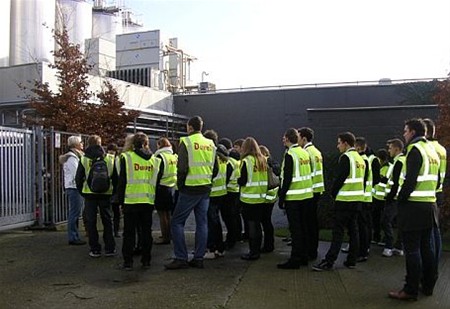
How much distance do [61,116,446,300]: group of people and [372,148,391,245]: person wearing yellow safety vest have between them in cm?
3

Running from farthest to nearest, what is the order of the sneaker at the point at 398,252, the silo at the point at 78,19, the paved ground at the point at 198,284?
the silo at the point at 78,19, the sneaker at the point at 398,252, the paved ground at the point at 198,284

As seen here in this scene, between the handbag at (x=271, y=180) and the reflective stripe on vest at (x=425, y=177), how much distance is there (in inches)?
96.9

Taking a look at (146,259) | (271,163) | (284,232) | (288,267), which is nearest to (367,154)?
(271,163)

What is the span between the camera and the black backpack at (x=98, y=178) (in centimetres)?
817

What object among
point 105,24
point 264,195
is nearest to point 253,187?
point 264,195

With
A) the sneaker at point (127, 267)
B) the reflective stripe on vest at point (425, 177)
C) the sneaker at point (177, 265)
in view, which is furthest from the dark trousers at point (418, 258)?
the sneaker at point (127, 267)

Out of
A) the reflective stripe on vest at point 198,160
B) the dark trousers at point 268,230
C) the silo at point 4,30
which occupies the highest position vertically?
the silo at point 4,30

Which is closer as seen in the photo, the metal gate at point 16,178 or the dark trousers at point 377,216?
the dark trousers at point 377,216

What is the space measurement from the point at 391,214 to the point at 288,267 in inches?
94.5

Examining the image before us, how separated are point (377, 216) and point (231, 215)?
110 inches

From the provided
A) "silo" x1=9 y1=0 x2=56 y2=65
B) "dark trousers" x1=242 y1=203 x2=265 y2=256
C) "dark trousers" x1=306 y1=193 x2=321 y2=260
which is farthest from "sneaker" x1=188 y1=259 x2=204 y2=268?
"silo" x1=9 y1=0 x2=56 y2=65

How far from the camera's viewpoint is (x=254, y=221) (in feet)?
26.3

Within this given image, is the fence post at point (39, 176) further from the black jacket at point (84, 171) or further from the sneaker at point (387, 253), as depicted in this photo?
the sneaker at point (387, 253)

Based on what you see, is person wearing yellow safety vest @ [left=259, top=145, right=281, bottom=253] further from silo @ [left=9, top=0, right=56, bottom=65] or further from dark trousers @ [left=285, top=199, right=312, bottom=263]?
silo @ [left=9, top=0, right=56, bottom=65]
